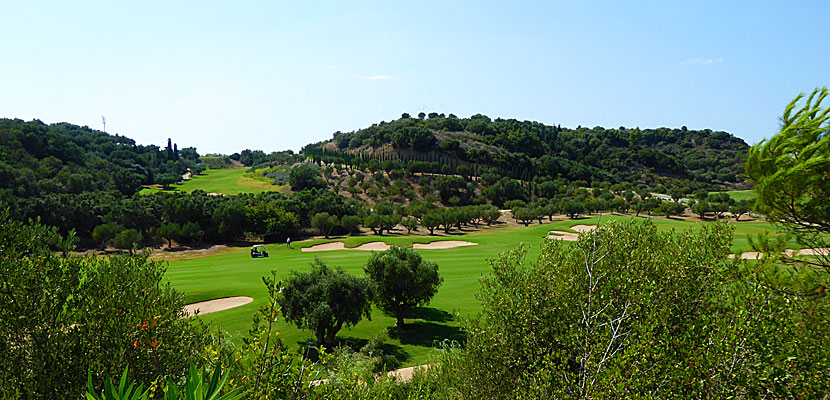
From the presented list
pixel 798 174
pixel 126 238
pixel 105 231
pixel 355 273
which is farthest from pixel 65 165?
pixel 798 174

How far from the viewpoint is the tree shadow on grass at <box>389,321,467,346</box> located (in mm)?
27258

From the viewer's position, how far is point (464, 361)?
12570 mm

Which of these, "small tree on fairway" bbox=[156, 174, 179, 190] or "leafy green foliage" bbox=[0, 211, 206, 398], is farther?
"small tree on fairway" bbox=[156, 174, 179, 190]

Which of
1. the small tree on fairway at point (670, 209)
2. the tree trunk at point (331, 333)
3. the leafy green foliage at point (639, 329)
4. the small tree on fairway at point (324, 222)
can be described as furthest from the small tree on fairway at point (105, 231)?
the small tree on fairway at point (670, 209)

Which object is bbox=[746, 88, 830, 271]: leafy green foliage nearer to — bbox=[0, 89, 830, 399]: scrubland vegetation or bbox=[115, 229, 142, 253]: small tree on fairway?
bbox=[0, 89, 830, 399]: scrubland vegetation

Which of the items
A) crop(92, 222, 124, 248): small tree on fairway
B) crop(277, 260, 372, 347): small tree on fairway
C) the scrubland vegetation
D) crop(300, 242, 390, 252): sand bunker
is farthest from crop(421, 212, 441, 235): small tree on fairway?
crop(92, 222, 124, 248): small tree on fairway

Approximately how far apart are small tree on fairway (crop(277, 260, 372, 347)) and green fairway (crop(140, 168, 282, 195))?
100m

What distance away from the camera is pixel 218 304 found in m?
30.8

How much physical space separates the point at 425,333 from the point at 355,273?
40.1ft

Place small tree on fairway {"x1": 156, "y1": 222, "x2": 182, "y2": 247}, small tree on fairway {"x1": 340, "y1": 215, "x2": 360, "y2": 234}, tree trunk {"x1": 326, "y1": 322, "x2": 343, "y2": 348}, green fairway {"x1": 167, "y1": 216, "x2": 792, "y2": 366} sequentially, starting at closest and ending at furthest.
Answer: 1. tree trunk {"x1": 326, "y1": 322, "x2": 343, "y2": 348}
2. green fairway {"x1": 167, "y1": 216, "x2": 792, "y2": 366}
3. small tree on fairway {"x1": 156, "y1": 222, "x2": 182, "y2": 247}
4. small tree on fairway {"x1": 340, "y1": 215, "x2": 360, "y2": 234}

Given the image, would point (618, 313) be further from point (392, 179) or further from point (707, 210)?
point (392, 179)

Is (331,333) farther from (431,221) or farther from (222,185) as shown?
(222,185)

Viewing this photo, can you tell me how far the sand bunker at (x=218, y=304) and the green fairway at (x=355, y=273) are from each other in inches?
21.5

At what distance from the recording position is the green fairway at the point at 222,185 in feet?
394
